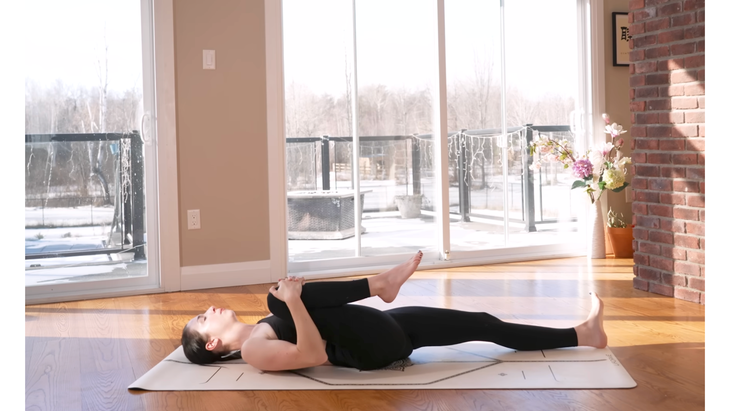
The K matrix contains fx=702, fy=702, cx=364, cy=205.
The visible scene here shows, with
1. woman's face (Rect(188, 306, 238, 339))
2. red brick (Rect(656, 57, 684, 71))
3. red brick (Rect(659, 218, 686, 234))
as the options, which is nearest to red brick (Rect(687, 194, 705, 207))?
red brick (Rect(659, 218, 686, 234))

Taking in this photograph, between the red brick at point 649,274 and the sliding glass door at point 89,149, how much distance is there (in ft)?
9.36

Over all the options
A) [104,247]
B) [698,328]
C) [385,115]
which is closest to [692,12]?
[698,328]

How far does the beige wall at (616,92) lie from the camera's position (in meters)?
5.40

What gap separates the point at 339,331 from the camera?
2379mm

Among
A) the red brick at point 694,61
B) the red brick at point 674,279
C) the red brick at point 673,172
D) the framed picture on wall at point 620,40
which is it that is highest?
the framed picture on wall at point 620,40

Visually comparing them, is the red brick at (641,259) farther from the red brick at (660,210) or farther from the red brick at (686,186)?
the red brick at (686,186)

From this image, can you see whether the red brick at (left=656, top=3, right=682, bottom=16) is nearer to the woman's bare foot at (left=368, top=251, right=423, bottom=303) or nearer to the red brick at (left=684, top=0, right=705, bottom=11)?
the red brick at (left=684, top=0, right=705, bottom=11)

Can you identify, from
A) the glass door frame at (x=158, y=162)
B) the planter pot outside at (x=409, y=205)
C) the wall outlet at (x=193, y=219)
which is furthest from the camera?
the planter pot outside at (x=409, y=205)

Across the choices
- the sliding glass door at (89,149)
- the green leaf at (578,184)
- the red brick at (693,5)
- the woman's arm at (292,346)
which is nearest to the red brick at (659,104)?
the red brick at (693,5)

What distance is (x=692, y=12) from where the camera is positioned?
138 inches

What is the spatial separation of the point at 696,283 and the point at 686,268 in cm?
10

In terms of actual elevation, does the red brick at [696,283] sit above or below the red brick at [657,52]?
Answer: below

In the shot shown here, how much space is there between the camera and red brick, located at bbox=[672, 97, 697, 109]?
3.57 meters
